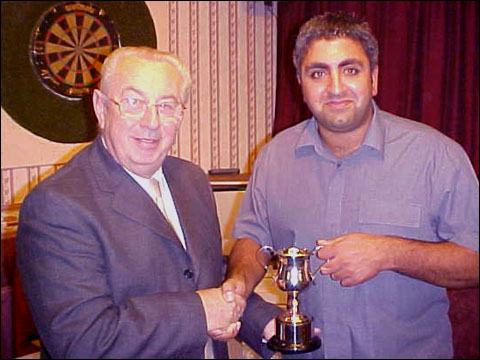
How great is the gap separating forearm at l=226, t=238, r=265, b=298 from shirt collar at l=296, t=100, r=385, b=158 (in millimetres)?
193

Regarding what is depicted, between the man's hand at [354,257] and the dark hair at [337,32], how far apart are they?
0.95 feet

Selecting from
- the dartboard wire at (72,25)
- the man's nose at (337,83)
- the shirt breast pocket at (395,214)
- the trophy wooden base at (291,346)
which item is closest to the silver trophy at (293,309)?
the trophy wooden base at (291,346)

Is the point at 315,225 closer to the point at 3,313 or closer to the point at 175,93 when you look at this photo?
the point at 175,93

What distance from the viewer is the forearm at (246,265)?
1049 millimetres

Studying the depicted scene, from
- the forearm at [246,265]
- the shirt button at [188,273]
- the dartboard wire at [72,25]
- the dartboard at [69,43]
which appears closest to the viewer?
the shirt button at [188,273]

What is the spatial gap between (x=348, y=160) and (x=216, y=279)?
29cm

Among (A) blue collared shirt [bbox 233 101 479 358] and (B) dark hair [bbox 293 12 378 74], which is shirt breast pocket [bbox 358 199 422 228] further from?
(B) dark hair [bbox 293 12 378 74]

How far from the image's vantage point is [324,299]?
1024mm

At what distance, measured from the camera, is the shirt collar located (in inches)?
41.5

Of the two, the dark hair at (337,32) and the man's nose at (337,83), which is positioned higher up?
the dark hair at (337,32)

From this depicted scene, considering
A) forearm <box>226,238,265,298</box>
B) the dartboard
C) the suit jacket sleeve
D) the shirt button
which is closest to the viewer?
the suit jacket sleeve

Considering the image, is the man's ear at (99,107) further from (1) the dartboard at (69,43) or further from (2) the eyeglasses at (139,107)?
(1) the dartboard at (69,43)

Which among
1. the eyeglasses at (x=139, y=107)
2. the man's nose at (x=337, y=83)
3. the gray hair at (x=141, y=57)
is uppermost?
the gray hair at (x=141, y=57)

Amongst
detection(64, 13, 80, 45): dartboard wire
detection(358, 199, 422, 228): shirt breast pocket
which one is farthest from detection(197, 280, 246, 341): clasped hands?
detection(64, 13, 80, 45): dartboard wire
